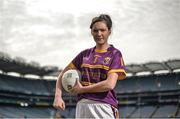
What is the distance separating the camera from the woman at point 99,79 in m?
3.87

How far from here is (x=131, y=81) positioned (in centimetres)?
6078

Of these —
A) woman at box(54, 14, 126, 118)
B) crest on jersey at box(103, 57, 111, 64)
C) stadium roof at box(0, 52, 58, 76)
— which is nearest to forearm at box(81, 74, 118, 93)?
woman at box(54, 14, 126, 118)

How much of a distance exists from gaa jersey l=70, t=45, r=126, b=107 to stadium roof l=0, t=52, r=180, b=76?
48.0 metres

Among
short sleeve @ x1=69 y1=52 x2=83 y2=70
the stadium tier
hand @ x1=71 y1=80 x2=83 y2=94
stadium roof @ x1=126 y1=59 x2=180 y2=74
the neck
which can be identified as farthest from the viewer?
the stadium tier

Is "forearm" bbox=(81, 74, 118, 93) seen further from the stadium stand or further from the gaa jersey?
the stadium stand

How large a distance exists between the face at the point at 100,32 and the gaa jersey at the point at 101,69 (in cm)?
18

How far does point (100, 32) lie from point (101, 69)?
0.44m

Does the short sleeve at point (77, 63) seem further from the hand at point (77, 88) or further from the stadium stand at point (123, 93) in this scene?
the stadium stand at point (123, 93)

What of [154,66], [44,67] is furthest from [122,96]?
[44,67]

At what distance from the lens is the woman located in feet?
12.7

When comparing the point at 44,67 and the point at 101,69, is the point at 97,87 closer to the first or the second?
the point at 101,69

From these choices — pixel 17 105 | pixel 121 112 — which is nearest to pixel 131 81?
Answer: pixel 121 112

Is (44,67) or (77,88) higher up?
(44,67)

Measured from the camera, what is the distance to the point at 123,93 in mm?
59969
